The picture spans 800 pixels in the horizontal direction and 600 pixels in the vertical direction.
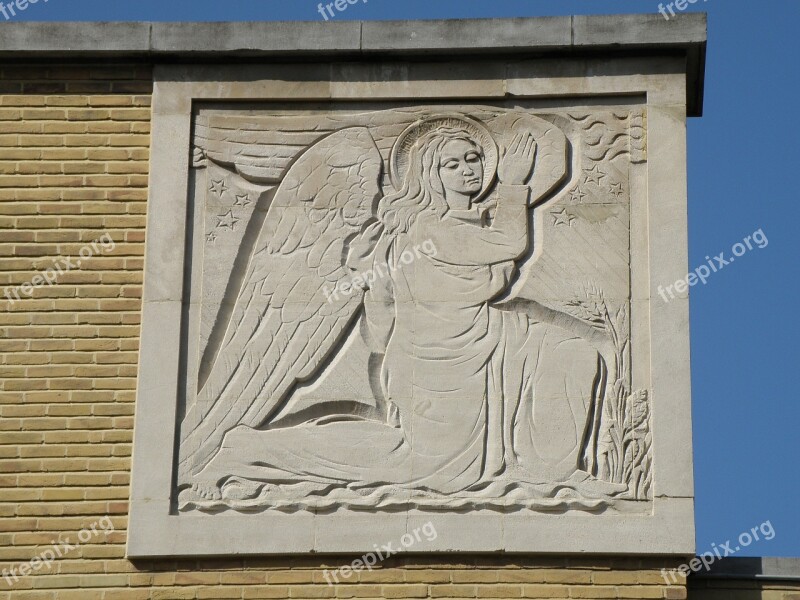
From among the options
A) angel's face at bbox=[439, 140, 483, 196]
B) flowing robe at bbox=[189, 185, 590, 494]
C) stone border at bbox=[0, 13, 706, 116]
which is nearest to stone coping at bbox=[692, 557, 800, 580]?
flowing robe at bbox=[189, 185, 590, 494]

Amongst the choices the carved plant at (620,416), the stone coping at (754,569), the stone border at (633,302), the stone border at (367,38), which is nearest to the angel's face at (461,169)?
the stone border at (633,302)

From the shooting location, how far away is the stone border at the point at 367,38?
13.0 metres

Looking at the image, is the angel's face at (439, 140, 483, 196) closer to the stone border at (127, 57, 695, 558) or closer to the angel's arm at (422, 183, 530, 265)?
the angel's arm at (422, 183, 530, 265)

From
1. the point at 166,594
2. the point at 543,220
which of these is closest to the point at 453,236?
the point at 543,220

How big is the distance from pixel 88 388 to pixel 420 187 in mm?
2683

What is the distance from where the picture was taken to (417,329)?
41.2 ft

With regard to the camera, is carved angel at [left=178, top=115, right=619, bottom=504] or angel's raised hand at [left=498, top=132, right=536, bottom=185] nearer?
carved angel at [left=178, top=115, right=619, bottom=504]

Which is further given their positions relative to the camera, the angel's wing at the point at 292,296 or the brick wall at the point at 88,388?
the angel's wing at the point at 292,296

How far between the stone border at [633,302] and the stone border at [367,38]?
125 mm

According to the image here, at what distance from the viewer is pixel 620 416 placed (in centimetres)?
1226

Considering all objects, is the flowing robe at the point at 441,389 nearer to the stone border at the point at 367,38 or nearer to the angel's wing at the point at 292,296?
the angel's wing at the point at 292,296

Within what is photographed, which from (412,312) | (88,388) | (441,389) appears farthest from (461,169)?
(88,388)

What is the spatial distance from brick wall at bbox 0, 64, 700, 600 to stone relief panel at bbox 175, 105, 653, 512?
43cm

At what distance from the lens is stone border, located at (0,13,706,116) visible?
42.8ft
